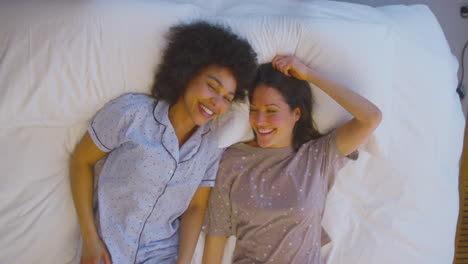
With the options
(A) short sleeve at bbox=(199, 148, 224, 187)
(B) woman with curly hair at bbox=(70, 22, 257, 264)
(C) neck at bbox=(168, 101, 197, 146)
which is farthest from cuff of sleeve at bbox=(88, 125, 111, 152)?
(A) short sleeve at bbox=(199, 148, 224, 187)

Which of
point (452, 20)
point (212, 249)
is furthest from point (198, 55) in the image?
point (452, 20)

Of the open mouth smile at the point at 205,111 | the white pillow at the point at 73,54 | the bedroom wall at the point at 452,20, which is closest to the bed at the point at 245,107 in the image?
the white pillow at the point at 73,54

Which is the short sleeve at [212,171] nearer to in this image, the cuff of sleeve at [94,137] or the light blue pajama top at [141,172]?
the light blue pajama top at [141,172]

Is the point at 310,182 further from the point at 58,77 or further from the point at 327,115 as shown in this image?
the point at 58,77

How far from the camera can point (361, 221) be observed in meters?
1.21

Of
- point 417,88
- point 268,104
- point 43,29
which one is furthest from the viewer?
point 417,88

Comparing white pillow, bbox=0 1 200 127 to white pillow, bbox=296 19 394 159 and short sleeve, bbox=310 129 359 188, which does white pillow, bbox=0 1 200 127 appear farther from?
short sleeve, bbox=310 129 359 188

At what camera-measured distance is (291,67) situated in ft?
3.50

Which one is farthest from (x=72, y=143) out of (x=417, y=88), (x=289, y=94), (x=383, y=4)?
(x=383, y=4)

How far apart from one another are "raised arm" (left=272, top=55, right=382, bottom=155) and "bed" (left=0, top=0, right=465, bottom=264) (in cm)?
6

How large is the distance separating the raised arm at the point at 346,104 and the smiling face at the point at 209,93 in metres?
0.17

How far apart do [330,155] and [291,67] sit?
0.95ft

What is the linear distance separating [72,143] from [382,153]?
0.95 meters

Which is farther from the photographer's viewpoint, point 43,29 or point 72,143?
point 72,143
